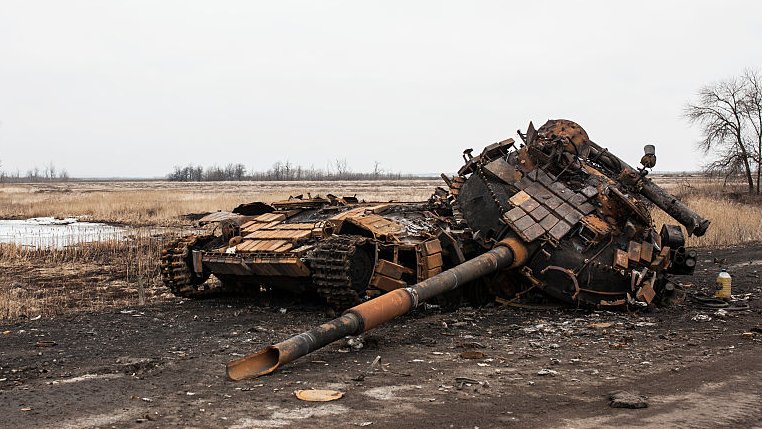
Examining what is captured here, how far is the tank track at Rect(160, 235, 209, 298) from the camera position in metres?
11.5

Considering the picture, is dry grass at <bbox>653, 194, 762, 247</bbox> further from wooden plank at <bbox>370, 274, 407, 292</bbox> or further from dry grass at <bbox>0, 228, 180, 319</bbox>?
dry grass at <bbox>0, 228, 180, 319</bbox>

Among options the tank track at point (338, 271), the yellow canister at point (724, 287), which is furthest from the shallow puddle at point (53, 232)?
the yellow canister at point (724, 287)

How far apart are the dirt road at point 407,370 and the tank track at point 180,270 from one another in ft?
2.58

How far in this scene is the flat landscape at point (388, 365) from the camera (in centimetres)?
565

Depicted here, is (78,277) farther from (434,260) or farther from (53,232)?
(53,232)

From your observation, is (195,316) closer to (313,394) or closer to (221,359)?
(221,359)

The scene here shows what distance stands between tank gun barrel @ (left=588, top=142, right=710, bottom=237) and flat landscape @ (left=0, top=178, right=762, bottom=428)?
3.78 ft

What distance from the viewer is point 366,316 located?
7547 mm

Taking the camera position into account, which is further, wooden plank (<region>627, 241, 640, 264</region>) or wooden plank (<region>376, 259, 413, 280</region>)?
wooden plank (<region>627, 241, 640, 264</region>)

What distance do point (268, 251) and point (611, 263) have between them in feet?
15.2

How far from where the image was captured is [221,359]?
25.0 ft

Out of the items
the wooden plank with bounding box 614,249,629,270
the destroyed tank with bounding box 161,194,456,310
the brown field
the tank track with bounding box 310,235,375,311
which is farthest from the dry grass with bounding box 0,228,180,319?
the wooden plank with bounding box 614,249,629,270

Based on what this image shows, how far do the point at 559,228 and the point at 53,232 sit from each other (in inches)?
778

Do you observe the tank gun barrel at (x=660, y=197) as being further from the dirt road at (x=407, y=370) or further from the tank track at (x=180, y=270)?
the tank track at (x=180, y=270)
